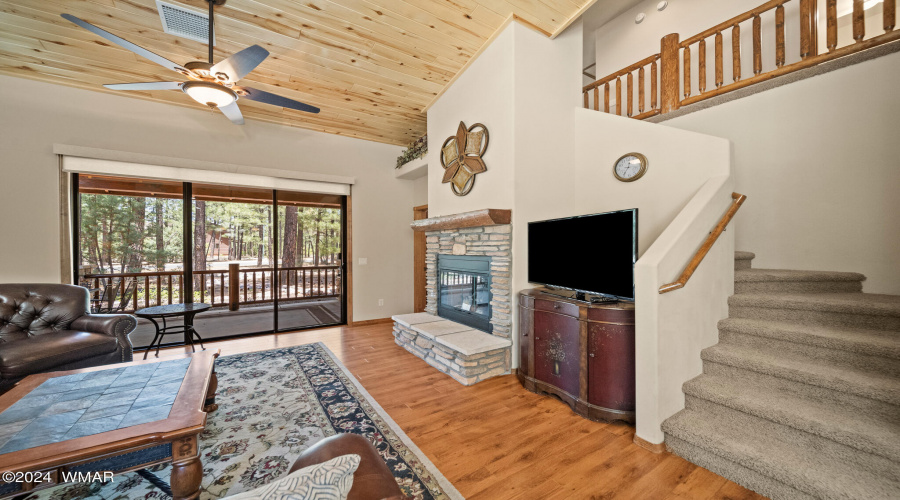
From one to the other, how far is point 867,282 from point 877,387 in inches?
66.0

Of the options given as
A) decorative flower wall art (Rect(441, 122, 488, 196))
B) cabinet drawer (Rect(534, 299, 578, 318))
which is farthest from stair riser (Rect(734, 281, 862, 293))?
decorative flower wall art (Rect(441, 122, 488, 196))

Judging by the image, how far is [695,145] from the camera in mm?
2842

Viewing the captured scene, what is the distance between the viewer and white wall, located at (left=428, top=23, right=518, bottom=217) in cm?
319

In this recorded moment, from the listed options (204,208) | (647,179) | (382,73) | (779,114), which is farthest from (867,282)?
(204,208)

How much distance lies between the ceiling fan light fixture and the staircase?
3.88m

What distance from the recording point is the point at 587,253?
259cm

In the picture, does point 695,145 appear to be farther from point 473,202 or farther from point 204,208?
Result: point 204,208

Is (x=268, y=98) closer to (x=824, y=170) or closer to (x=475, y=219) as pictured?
(x=475, y=219)

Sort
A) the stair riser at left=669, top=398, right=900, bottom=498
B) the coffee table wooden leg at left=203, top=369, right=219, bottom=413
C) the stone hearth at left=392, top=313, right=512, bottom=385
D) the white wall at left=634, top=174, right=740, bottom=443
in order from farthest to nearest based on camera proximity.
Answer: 1. the stone hearth at left=392, top=313, right=512, bottom=385
2. the coffee table wooden leg at left=203, top=369, right=219, bottom=413
3. the white wall at left=634, top=174, right=740, bottom=443
4. the stair riser at left=669, top=398, right=900, bottom=498

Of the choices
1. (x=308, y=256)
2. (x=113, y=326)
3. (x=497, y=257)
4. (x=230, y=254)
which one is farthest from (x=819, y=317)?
(x=230, y=254)

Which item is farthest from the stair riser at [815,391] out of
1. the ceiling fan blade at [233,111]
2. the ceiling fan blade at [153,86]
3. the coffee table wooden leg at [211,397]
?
the ceiling fan blade at [153,86]

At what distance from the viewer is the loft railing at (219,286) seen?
4246 millimetres

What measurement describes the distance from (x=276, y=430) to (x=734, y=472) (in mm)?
2704

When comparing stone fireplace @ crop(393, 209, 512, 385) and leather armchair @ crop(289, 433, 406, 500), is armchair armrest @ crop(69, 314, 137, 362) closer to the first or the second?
stone fireplace @ crop(393, 209, 512, 385)
